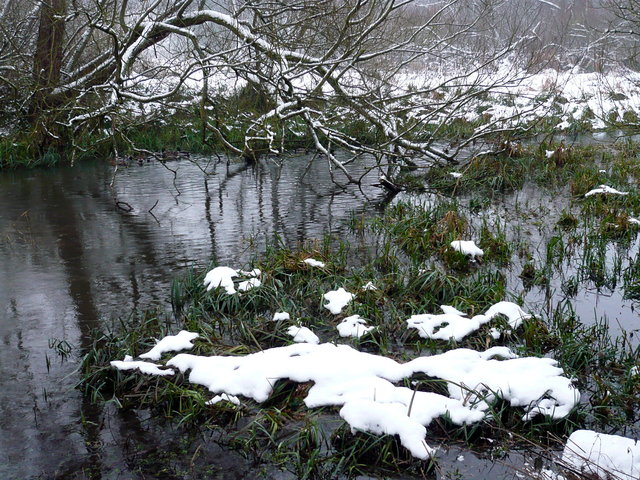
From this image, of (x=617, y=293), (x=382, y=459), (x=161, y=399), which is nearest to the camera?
(x=382, y=459)

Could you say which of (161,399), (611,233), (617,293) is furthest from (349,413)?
(611,233)

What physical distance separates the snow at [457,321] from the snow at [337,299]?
612 millimetres

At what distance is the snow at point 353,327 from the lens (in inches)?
201

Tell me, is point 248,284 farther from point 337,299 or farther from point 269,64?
point 269,64

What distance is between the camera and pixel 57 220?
9.45 m

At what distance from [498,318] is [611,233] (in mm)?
3310

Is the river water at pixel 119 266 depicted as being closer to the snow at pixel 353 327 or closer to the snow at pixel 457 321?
the snow at pixel 457 321

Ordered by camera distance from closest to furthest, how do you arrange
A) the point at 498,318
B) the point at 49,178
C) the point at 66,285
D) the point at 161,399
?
the point at 161,399 → the point at 498,318 → the point at 66,285 → the point at 49,178

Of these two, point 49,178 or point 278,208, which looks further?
point 49,178

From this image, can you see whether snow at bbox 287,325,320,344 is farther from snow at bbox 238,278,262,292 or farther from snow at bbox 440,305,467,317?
snow at bbox 440,305,467,317

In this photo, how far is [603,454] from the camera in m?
3.30

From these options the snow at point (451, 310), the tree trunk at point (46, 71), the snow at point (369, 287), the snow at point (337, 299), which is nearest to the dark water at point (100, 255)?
the tree trunk at point (46, 71)

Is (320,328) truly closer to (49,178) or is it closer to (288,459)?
(288,459)

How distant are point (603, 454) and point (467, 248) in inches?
147
